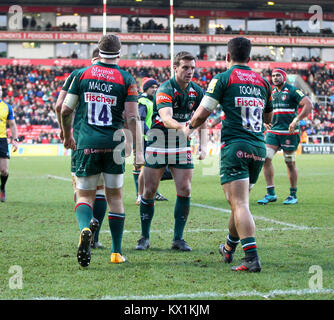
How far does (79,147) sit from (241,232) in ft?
5.85

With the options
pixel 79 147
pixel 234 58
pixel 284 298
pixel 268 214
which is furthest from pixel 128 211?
pixel 284 298

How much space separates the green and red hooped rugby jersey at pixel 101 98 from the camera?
5.49 m

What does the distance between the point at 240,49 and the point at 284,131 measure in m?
6.21

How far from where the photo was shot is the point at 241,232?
5.21 m

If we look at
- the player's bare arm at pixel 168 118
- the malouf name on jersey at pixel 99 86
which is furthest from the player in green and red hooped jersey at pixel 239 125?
the malouf name on jersey at pixel 99 86

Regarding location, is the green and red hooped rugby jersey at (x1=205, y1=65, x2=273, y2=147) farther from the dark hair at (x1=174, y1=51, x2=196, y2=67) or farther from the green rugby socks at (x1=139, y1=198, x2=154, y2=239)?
the green rugby socks at (x1=139, y1=198, x2=154, y2=239)

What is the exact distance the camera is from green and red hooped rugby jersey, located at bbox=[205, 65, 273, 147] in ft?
17.3

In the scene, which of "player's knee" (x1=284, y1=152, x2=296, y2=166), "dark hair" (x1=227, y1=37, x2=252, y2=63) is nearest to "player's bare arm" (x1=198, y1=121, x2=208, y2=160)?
"dark hair" (x1=227, y1=37, x2=252, y2=63)

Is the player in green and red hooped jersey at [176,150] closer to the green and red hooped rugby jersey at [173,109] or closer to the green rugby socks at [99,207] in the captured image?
the green and red hooped rugby jersey at [173,109]

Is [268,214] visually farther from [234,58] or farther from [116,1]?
[116,1]

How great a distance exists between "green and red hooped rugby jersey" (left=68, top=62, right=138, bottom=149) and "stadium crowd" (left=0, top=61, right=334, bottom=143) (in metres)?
31.7

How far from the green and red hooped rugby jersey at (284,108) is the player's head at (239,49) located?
5.99 meters

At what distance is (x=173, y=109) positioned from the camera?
6504 millimetres

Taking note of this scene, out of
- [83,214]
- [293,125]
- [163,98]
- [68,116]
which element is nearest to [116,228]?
[83,214]
